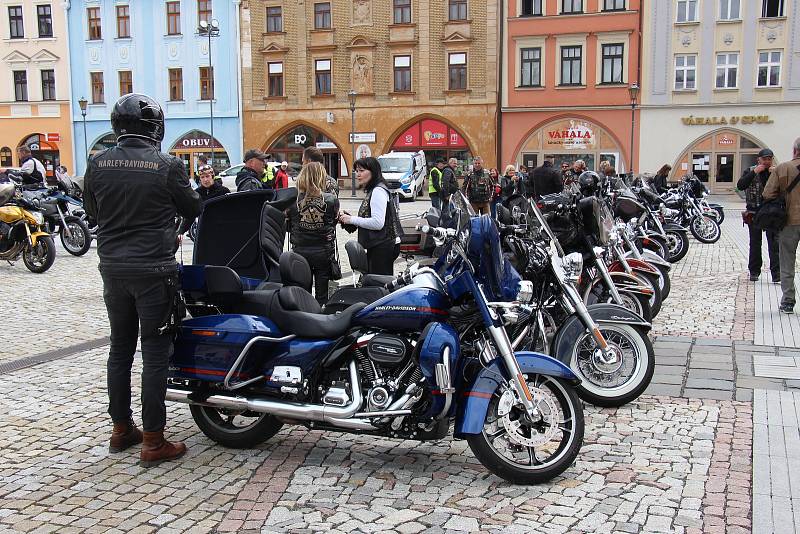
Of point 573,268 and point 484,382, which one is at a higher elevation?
point 573,268

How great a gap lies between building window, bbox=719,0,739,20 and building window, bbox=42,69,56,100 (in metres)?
35.7

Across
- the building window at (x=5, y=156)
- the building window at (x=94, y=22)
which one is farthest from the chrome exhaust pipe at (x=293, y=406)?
the building window at (x=5, y=156)

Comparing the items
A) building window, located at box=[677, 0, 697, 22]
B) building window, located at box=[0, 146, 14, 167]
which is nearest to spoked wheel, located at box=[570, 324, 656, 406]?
building window, located at box=[677, 0, 697, 22]

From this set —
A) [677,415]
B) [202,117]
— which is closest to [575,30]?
[202,117]

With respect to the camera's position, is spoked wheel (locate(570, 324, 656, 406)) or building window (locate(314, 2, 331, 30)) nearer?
spoked wheel (locate(570, 324, 656, 406))

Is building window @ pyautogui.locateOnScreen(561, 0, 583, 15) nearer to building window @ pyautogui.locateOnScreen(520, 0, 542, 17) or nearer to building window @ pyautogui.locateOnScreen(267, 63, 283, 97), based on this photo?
building window @ pyautogui.locateOnScreen(520, 0, 542, 17)

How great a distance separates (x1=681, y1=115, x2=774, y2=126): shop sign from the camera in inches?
1449

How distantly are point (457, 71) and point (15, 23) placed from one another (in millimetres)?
25781

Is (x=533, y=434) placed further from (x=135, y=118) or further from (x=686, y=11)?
(x=686, y=11)

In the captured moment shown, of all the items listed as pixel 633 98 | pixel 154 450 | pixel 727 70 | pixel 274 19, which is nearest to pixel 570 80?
pixel 633 98

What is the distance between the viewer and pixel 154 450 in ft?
15.1

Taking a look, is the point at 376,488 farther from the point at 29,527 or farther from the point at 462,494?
the point at 29,527

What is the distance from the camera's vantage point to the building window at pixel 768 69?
3678 cm

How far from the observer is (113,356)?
471 cm
